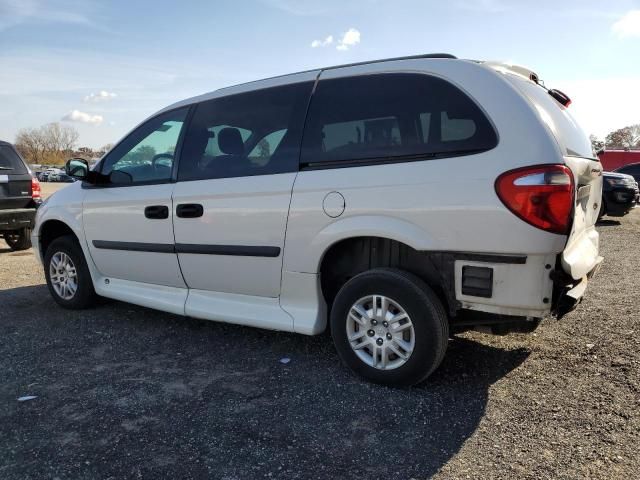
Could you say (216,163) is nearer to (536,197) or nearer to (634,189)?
(536,197)

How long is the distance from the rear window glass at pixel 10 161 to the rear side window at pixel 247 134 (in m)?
5.59

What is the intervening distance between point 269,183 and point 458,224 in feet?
4.35

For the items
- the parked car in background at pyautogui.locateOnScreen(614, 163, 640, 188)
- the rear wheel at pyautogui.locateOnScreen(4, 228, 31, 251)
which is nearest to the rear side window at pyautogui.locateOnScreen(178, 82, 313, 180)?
the rear wheel at pyautogui.locateOnScreen(4, 228, 31, 251)

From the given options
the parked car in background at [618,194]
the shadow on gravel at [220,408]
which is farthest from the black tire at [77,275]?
the parked car in background at [618,194]

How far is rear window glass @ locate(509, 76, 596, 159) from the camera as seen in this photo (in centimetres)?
290

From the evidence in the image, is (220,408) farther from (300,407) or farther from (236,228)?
(236,228)

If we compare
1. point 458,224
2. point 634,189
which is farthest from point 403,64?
point 634,189

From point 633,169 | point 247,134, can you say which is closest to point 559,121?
point 247,134

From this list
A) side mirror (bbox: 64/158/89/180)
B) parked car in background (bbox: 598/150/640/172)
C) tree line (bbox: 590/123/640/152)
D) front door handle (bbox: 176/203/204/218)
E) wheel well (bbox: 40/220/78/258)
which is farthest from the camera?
tree line (bbox: 590/123/640/152)

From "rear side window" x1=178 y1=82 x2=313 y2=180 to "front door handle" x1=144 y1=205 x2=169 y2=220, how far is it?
0.29 m

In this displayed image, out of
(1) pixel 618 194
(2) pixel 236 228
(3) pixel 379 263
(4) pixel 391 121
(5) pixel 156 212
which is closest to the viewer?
(4) pixel 391 121

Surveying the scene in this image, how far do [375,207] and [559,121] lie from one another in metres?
1.21

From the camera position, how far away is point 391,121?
3150mm

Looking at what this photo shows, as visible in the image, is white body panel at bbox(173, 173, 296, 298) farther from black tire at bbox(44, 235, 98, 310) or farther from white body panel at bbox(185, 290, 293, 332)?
black tire at bbox(44, 235, 98, 310)
